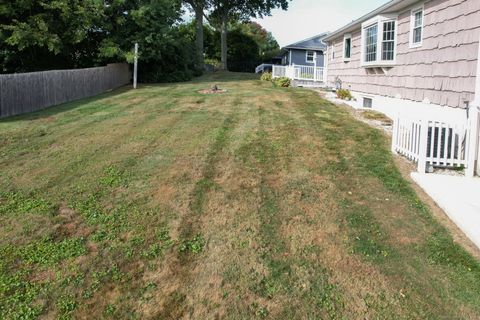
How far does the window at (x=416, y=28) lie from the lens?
1056 centimetres

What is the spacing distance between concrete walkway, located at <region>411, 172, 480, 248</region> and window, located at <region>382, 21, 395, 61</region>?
22.2ft

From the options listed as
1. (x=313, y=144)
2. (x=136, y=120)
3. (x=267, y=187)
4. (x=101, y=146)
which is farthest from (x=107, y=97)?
(x=267, y=187)

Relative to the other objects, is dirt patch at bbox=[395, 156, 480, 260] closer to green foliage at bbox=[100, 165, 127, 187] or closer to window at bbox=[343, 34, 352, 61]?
green foliage at bbox=[100, 165, 127, 187]

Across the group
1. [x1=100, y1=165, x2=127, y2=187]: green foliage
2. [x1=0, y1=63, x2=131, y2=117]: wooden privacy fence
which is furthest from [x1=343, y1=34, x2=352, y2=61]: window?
[x1=100, y1=165, x2=127, y2=187]: green foliage

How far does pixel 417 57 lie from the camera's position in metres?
→ 10.5

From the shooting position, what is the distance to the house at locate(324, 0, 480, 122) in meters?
8.09

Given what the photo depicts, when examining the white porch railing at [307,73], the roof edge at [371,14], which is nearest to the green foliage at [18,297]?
the roof edge at [371,14]

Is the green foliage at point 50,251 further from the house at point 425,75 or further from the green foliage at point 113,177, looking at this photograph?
the house at point 425,75

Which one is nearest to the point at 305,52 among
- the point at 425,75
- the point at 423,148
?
the point at 425,75

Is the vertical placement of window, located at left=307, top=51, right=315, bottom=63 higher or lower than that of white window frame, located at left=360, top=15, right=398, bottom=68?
higher

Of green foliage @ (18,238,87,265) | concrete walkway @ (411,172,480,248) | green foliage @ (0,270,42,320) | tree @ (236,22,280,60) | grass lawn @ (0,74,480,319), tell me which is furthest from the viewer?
tree @ (236,22,280,60)

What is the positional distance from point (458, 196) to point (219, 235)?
3273mm

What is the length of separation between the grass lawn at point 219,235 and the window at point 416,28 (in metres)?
3.88

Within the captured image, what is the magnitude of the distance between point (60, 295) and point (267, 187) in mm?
3239
